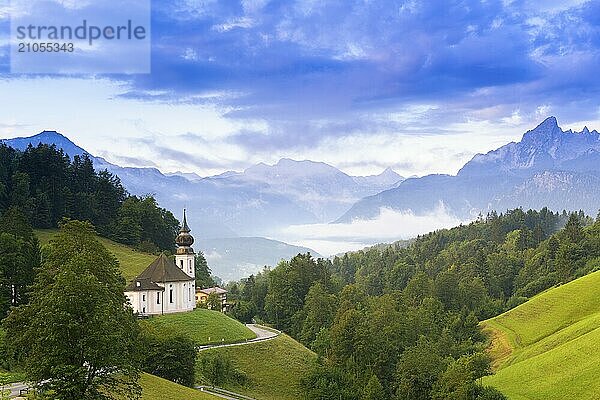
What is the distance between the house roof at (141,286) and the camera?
2815 inches

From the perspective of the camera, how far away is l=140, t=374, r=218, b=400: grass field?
38.9m

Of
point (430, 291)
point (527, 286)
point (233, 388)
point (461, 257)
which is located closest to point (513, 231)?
point (461, 257)

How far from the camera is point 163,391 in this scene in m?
40.6

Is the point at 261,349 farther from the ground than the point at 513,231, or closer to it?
closer to it

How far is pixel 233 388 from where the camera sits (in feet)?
189

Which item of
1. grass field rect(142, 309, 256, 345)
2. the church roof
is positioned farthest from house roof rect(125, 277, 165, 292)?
grass field rect(142, 309, 256, 345)

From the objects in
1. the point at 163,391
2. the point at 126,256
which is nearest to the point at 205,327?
the point at 163,391

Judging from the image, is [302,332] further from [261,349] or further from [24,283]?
[24,283]

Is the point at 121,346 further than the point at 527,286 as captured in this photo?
Result: No

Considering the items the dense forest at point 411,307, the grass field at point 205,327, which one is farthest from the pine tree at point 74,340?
the grass field at point 205,327

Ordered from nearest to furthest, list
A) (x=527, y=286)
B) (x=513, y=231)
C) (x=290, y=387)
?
(x=290, y=387)
(x=527, y=286)
(x=513, y=231)

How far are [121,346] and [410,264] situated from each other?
15815cm

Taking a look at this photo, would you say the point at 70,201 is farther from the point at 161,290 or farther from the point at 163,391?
the point at 163,391

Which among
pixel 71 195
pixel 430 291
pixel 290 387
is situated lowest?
pixel 290 387
